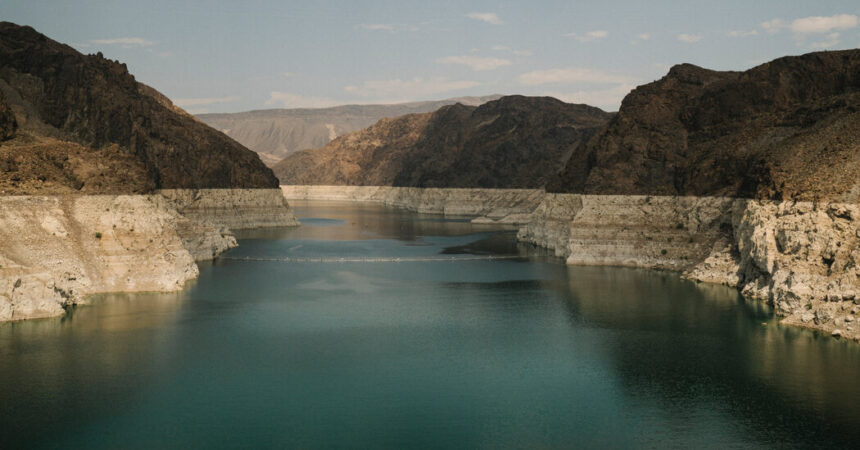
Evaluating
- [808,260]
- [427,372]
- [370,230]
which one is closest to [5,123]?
[427,372]

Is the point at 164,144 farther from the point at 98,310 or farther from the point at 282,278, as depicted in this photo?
the point at 98,310

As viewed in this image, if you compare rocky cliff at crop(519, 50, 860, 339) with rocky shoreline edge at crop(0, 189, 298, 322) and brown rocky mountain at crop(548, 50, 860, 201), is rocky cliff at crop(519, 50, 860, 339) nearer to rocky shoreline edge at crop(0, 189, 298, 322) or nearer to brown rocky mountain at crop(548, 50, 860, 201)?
brown rocky mountain at crop(548, 50, 860, 201)

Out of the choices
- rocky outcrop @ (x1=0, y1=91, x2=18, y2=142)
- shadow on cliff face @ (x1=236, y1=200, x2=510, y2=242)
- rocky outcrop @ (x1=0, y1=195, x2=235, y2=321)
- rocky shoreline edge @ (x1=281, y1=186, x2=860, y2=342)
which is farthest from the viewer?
shadow on cliff face @ (x1=236, y1=200, x2=510, y2=242)

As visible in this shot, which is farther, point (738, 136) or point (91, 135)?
point (91, 135)

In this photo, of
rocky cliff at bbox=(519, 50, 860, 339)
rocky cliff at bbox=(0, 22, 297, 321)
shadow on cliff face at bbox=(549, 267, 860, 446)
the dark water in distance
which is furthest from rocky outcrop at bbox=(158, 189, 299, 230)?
shadow on cliff face at bbox=(549, 267, 860, 446)

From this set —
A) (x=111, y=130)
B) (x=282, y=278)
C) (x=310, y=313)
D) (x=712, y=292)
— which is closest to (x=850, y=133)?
(x=712, y=292)

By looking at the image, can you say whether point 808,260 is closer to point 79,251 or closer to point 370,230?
point 79,251

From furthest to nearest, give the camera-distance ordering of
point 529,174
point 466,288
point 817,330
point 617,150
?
point 529,174, point 617,150, point 466,288, point 817,330
